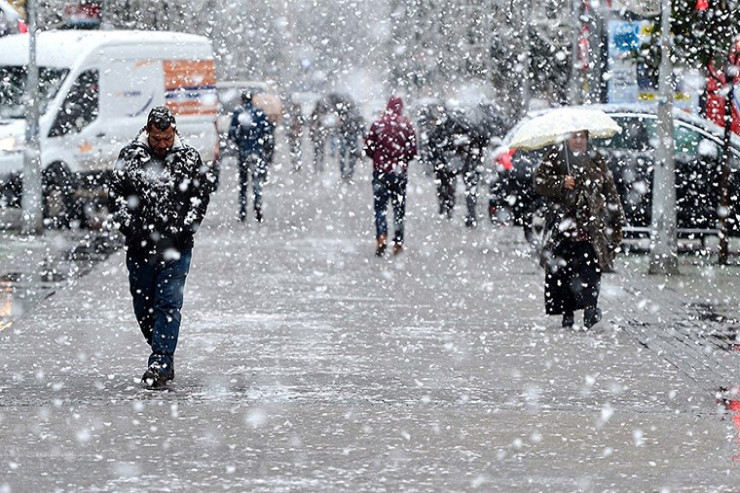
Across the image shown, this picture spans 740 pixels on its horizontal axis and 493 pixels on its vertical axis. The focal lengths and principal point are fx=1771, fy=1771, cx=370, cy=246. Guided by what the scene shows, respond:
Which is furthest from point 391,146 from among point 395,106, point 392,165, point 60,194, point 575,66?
point 575,66

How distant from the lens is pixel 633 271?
16.9m

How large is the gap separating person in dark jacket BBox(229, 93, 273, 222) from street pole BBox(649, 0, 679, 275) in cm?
726

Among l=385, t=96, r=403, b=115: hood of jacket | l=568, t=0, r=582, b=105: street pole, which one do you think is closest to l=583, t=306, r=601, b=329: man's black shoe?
l=385, t=96, r=403, b=115: hood of jacket

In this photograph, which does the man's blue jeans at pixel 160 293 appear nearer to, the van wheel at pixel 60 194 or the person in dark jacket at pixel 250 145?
the van wheel at pixel 60 194

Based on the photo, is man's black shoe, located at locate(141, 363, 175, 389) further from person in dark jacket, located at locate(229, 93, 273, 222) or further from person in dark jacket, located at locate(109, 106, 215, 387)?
person in dark jacket, located at locate(229, 93, 273, 222)

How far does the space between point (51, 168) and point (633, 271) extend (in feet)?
26.9

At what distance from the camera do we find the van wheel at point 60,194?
71.6 ft

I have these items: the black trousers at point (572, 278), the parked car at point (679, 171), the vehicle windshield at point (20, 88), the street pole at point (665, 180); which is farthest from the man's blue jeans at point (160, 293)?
the vehicle windshield at point (20, 88)

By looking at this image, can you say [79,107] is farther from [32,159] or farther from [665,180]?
[665,180]

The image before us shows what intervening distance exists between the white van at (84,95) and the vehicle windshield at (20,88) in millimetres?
13

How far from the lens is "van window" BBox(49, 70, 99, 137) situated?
72.2 feet

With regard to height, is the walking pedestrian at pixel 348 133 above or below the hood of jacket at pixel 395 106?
below

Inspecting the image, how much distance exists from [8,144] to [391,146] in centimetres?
571

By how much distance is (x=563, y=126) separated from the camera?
495 inches
